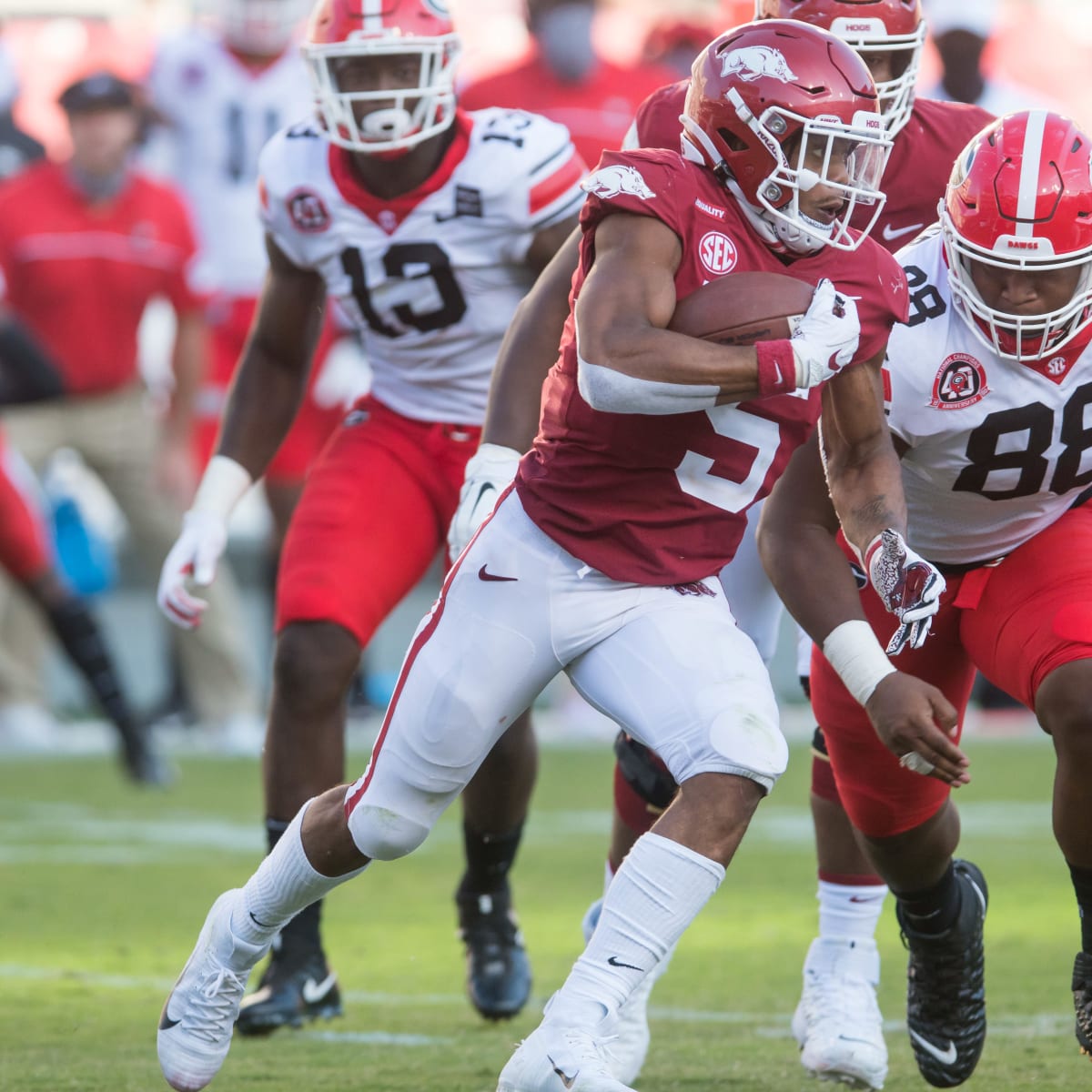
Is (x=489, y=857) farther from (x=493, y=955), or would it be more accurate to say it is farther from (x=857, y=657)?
(x=857, y=657)

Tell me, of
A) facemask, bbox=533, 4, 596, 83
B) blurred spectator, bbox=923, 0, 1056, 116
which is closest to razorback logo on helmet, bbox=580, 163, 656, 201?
blurred spectator, bbox=923, 0, 1056, 116

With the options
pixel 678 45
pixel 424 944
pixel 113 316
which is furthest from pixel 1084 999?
pixel 678 45

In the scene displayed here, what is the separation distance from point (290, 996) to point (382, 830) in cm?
91

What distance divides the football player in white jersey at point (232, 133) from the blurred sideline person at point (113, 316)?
16 cm

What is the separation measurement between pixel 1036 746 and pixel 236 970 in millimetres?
5923

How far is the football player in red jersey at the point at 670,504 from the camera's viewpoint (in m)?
3.07

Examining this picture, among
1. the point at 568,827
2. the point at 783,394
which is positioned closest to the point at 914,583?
the point at 783,394

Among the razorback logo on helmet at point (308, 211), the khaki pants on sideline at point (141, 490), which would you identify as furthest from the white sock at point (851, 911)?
the khaki pants on sideline at point (141, 490)

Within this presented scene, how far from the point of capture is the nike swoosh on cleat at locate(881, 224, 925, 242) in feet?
13.5

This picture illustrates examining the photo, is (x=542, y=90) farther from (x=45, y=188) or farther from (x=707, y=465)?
(x=707, y=465)

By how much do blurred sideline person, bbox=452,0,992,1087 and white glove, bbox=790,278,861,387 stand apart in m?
0.52

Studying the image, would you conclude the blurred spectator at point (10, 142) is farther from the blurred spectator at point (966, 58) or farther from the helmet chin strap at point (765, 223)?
the helmet chin strap at point (765, 223)

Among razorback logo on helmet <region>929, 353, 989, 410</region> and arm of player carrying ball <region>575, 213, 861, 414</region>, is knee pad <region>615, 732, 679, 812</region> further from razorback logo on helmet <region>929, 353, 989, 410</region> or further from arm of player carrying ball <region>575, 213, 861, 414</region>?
arm of player carrying ball <region>575, 213, 861, 414</region>

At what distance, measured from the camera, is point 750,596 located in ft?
14.3
